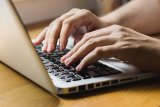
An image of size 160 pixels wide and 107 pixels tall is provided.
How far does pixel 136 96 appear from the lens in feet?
1.86

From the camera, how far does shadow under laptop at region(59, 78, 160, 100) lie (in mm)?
565

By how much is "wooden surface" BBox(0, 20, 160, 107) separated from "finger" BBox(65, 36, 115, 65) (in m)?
0.11

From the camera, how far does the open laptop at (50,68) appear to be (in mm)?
508

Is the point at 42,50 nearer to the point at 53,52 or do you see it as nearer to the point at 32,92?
the point at 53,52

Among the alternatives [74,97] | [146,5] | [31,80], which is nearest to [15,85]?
[31,80]

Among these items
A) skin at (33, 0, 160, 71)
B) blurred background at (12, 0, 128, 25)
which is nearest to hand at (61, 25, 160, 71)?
skin at (33, 0, 160, 71)

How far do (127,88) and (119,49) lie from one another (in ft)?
0.31

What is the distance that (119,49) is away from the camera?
25.5 inches

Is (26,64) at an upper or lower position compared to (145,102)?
upper

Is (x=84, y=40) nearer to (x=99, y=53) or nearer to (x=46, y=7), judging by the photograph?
(x=99, y=53)

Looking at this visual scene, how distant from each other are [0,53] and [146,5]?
651 millimetres

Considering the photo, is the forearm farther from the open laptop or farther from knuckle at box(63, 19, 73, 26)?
the open laptop

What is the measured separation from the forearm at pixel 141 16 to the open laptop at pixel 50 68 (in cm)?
44

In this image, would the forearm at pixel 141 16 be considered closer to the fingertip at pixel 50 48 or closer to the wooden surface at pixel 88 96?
the fingertip at pixel 50 48
